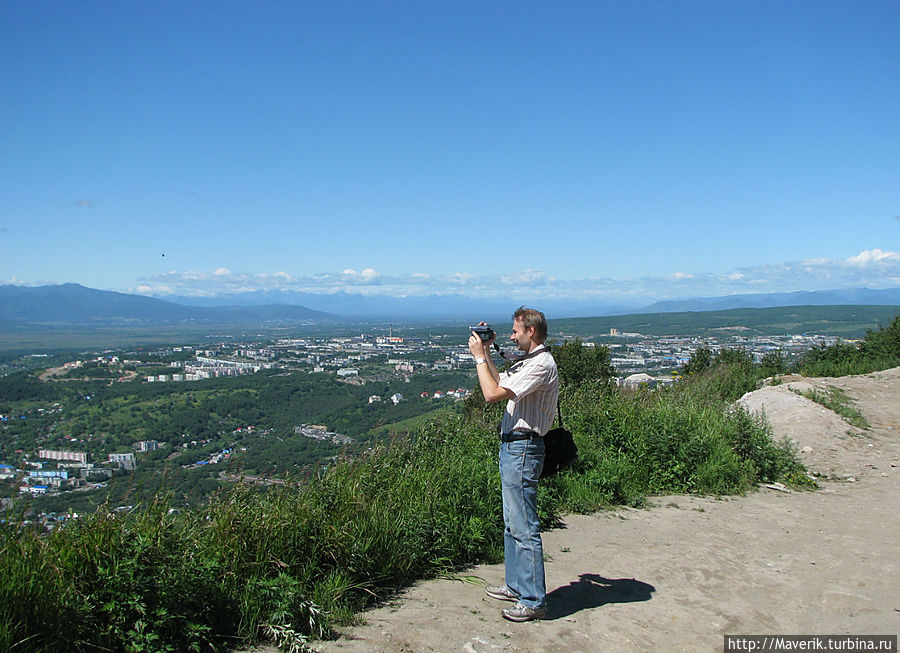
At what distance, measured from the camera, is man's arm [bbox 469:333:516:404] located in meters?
3.79

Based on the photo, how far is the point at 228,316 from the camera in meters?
153

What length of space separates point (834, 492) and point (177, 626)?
26.4ft

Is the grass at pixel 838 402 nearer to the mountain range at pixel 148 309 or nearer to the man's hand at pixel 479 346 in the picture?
the man's hand at pixel 479 346

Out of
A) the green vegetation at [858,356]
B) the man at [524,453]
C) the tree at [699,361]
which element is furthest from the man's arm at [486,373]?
the tree at [699,361]

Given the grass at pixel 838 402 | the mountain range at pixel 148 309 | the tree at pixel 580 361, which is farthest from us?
the mountain range at pixel 148 309

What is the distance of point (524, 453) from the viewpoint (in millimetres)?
3797

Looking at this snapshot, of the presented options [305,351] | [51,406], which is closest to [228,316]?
[305,351]

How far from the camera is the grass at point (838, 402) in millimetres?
11031

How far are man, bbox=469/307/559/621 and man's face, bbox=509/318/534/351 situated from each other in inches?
3.6

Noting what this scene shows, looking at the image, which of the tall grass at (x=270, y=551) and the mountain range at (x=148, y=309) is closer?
the tall grass at (x=270, y=551)

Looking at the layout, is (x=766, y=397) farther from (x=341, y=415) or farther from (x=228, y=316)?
(x=228, y=316)

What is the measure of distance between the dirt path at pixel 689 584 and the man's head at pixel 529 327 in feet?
5.79

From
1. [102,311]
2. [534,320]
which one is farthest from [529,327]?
[102,311]

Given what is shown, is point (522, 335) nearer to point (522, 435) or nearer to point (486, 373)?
point (486, 373)
